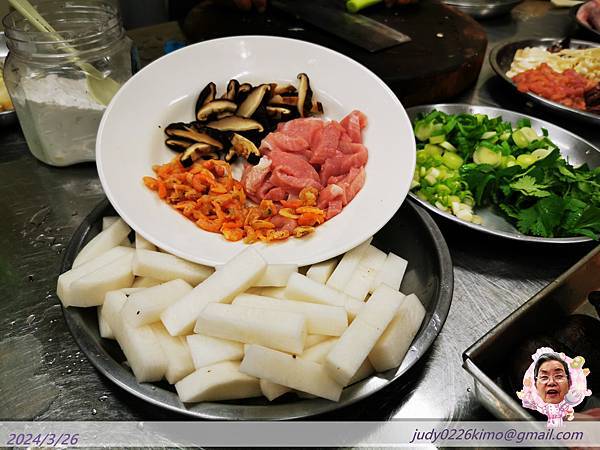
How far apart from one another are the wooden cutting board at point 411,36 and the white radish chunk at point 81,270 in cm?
131

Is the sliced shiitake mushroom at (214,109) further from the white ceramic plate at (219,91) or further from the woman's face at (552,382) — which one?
the woman's face at (552,382)

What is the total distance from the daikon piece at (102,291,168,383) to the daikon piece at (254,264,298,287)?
27cm

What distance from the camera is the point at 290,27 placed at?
2.43m

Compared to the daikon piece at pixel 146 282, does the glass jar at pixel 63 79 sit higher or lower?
higher

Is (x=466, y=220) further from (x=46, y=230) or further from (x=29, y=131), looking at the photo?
(x=29, y=131)

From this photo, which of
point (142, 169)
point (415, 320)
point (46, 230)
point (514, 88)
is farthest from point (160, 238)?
point (514, 88)

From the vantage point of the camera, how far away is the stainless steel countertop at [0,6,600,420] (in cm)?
120

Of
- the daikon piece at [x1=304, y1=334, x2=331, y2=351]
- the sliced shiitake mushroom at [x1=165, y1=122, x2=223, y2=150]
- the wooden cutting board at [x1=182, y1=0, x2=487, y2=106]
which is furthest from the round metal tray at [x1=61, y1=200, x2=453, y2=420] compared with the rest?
the wooden cutting board at [x1=182, y1=0, x2=487, y2=106]

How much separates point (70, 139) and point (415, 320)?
1.34m

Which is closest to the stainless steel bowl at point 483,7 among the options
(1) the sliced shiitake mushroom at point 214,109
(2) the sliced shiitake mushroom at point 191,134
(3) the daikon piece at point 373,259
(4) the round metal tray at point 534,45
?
(4) the round metal tray at point 534,45

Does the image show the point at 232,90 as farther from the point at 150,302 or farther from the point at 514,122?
the point at 514,122

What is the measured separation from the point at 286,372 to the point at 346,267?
379 mm

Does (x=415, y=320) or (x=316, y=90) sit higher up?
(x=316, y=90)

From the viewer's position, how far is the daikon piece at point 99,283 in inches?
46.1
